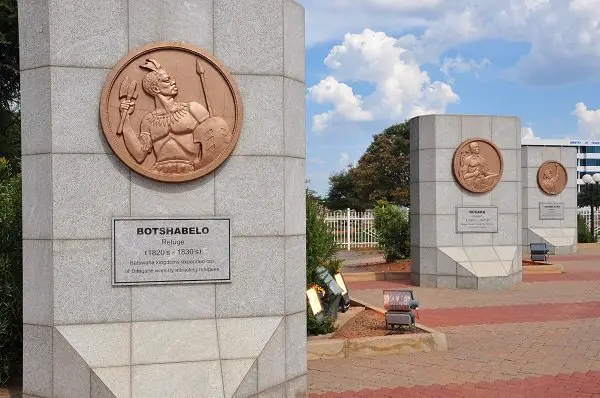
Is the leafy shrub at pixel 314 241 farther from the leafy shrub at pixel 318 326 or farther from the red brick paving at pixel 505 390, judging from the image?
the red brick paving at pixel 505 390

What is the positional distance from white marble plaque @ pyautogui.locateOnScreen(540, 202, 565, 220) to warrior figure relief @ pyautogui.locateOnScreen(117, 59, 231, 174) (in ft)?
68.0

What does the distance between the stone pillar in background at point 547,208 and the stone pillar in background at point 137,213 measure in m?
19.7

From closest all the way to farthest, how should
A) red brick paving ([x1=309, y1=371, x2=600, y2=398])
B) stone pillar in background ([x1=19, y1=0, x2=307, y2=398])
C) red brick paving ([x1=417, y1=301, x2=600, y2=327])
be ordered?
stone pillar in background ([x1=19, y1=0, x2=307, y2=398]) → red brick paving ([x1=309, y1=371, x2=600, y2=398]) → red brick paving ([x1=417, y1=301, x2=600, y2=327])

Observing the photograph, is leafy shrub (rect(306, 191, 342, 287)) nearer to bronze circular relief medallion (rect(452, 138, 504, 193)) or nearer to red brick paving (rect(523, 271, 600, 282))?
bronze circular relief medallion (rect(452, 138, 504, 193))

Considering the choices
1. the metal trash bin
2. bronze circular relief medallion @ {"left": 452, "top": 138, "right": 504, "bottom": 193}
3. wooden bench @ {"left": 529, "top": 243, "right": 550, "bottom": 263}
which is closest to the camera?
the metal trash bin

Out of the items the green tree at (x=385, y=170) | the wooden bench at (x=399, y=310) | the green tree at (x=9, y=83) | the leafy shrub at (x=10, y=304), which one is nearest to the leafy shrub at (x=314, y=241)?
the wooden bench at (x=399, y=310)

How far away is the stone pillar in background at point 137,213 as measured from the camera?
234 inches

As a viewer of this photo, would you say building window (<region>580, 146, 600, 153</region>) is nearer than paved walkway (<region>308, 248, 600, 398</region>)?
No

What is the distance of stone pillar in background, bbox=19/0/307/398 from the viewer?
234 inches

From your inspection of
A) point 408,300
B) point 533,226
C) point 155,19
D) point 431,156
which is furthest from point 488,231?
point 155,19

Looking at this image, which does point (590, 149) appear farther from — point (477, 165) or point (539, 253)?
point (477, 165)

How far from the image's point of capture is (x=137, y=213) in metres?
6.08

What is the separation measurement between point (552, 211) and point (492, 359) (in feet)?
58.5

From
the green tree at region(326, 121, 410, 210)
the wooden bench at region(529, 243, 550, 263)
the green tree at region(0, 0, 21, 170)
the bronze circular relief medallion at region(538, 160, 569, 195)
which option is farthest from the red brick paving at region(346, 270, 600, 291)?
the green tree at region(326, 121, 410, 210)
